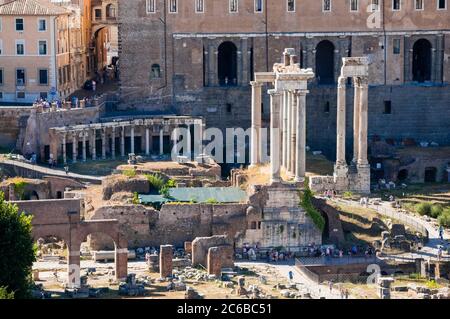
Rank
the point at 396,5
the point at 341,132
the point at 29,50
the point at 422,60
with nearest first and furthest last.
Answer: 1. the point at 341,132
2. the point at 29,50
3. the point at 396,5
4. the point at 422,60

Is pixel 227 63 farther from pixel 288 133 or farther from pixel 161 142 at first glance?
pixel 288 133

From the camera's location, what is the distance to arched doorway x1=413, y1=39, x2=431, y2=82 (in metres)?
108

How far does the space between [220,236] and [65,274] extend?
823 cm

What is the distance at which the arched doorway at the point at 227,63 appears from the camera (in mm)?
107312

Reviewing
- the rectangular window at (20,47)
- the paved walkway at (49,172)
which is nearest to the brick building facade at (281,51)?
the rectangular window at (20,47)

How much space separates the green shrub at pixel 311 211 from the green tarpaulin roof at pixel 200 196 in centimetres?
303

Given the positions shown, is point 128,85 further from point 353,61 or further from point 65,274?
point 65,274

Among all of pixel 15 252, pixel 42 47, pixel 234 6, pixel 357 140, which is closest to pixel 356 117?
pixel 357 140

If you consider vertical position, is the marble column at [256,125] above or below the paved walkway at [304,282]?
above

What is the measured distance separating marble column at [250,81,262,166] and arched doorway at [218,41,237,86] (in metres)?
13.9

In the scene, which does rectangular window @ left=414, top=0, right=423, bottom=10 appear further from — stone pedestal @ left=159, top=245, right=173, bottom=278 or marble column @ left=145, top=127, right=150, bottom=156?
stone pedestal @ left=159, top=245, right=173, bottom=278

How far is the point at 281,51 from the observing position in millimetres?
104562

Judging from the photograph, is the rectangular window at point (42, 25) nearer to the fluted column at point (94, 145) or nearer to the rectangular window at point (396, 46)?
the fluted column at point (94, 145)

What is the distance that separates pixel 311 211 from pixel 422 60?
30.2 meters
